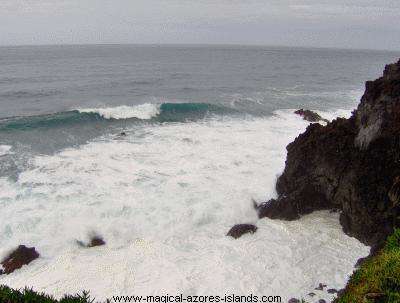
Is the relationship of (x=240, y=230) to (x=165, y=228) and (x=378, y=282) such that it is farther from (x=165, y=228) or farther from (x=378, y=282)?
(x=378, y=282)

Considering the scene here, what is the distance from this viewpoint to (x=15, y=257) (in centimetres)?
958

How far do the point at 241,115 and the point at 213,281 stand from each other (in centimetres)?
2049

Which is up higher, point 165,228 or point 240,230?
point 240,230

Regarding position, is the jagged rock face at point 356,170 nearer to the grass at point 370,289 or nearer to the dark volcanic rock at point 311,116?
the grass at point 370,289

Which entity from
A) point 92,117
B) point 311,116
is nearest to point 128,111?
point 92,117

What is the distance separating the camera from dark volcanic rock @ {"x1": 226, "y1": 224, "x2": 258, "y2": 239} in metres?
10.5

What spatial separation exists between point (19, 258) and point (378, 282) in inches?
408

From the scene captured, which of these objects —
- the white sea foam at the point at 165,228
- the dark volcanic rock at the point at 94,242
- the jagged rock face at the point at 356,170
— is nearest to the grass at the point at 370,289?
the white sea foam at the point at 165,228

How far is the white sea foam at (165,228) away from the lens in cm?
845

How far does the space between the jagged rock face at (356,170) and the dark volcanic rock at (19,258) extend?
8.63m

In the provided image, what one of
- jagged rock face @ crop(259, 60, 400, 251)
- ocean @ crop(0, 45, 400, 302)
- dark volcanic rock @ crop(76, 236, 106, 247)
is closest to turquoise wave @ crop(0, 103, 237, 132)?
ocean @ crop(0, 45, 400, 302)

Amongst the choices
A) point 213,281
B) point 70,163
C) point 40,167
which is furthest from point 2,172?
point 213,281

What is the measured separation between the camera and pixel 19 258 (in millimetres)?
9523

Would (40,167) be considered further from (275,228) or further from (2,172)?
(275,228)
